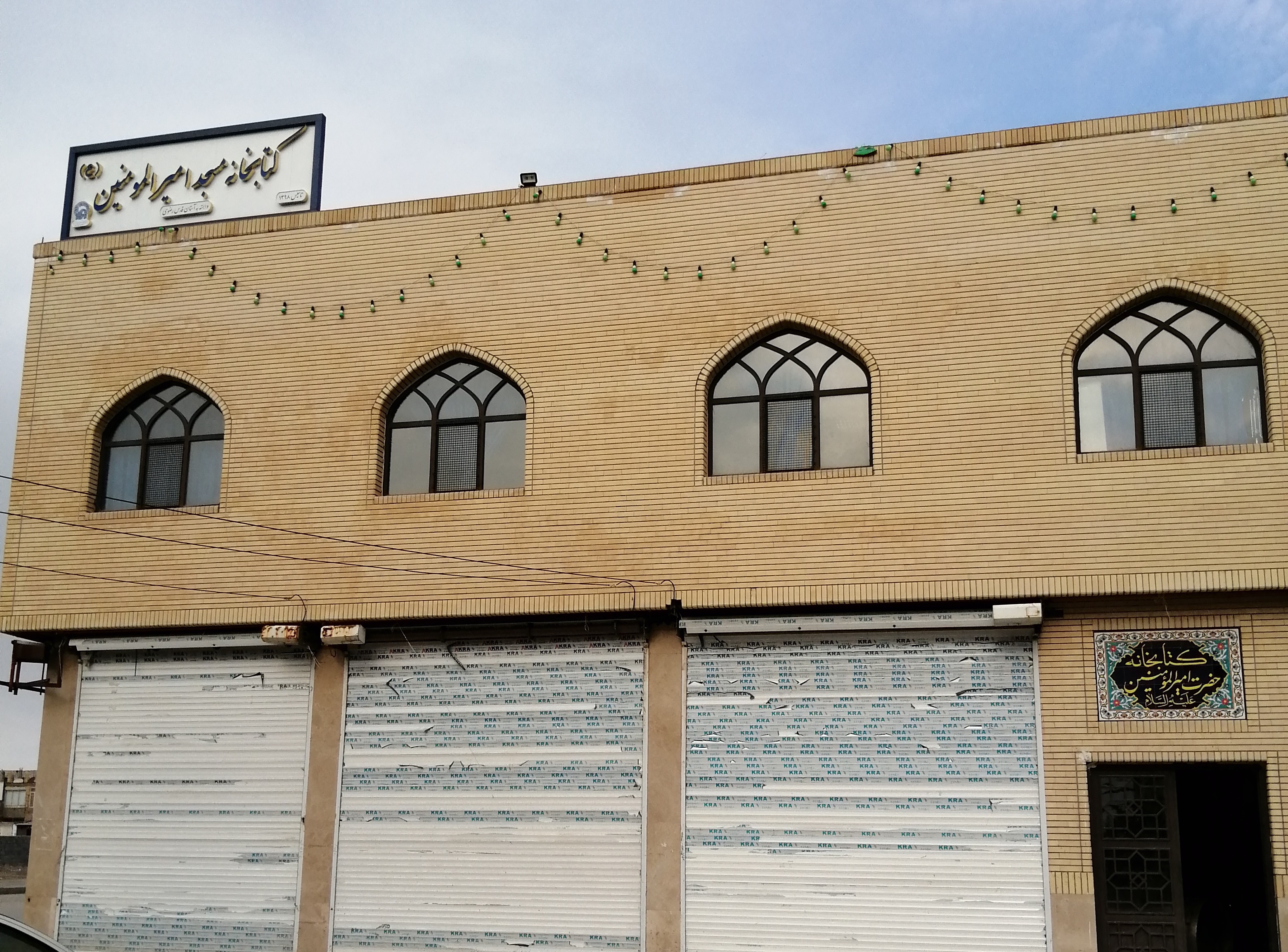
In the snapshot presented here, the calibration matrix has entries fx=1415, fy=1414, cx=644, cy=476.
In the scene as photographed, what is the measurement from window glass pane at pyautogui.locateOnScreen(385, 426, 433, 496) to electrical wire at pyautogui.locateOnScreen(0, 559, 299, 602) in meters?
1.49

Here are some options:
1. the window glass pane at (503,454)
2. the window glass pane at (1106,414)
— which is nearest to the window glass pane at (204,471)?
the window glass pane at (503,454)

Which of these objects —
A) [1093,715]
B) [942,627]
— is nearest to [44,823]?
[942,627]

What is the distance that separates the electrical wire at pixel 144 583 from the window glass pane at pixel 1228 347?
28.3 feet

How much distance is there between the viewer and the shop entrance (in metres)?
11.4

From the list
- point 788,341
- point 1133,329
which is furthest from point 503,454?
point 1133,329

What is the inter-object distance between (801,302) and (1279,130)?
429 centimetres

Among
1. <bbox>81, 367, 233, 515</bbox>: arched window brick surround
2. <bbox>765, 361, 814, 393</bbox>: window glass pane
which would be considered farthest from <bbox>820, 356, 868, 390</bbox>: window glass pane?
<bbox>81, 367, 233, 515</bbox>: arched window brick surround

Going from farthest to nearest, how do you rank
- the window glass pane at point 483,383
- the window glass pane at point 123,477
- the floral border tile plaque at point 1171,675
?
the window glass pane at point 123,477 < the window glass pane at point 483,383 < the floral border tile plaque at point 1171,675

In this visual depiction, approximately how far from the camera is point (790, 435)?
12891 millimetres

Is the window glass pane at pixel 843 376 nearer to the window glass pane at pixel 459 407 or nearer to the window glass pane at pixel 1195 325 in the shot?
the window glass pane at pixel 1195 325

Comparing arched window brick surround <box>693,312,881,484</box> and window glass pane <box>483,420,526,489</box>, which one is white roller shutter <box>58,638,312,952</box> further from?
arched window brick surround <box>693,312,881,484</box>

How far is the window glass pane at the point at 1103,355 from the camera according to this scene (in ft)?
40.1

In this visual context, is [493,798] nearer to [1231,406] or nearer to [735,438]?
[735,438]

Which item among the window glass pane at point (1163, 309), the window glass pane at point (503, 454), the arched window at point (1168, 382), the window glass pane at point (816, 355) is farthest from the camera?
the window glass pane at point (503, 454)
